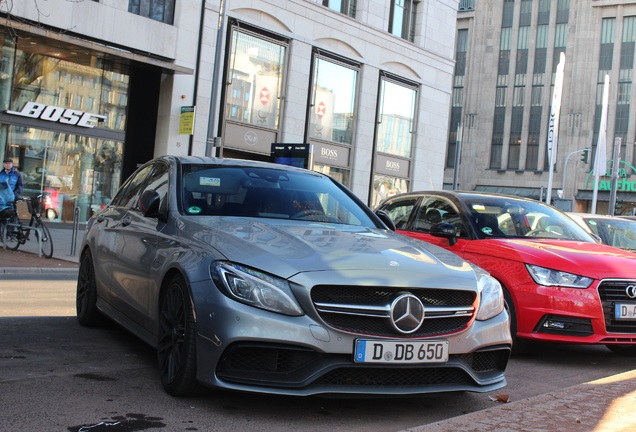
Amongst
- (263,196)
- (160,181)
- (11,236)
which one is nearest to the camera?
(263,196)

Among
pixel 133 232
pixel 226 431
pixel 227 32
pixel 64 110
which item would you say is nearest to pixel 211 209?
pixel 133 232

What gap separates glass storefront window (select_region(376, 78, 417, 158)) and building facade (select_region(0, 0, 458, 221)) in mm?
76

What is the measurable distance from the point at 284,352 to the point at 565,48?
63993 millimetres

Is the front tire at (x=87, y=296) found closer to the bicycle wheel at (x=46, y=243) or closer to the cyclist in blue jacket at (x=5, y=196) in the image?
the bicycle wheel at (x=46, y=243)

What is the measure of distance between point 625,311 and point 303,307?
3.78m

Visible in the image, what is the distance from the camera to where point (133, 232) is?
5.98 m

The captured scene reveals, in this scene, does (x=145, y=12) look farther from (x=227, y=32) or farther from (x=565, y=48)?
(x=565, y=48)

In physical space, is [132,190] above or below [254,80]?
below

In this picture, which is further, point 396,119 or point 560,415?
point 396,119

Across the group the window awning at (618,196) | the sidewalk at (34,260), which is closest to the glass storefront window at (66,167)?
the sidewalk at (34,260)

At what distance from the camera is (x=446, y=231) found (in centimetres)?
761

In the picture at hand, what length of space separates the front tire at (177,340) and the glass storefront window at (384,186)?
28410 mm

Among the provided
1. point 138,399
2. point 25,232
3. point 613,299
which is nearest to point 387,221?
point 613,299

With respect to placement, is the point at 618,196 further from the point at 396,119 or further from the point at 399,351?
the point at 399,351
